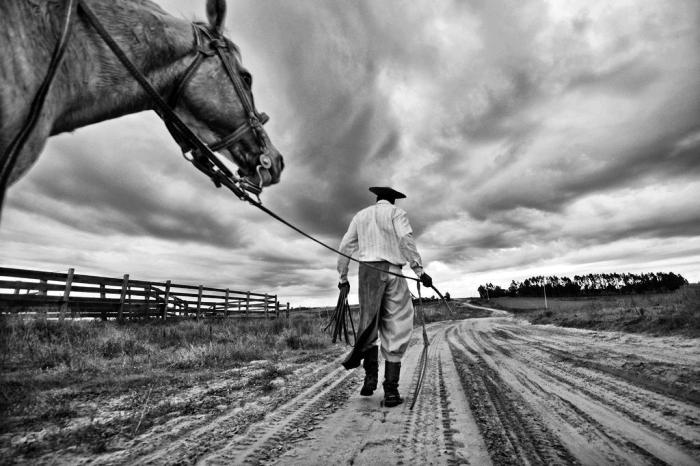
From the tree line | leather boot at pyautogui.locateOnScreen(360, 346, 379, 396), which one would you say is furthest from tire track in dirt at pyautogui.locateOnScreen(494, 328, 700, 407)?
the tree line

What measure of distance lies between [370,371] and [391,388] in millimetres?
432

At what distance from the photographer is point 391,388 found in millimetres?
2863

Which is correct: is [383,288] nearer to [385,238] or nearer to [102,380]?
[385,238]

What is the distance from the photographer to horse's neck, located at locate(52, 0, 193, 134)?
1.26 m

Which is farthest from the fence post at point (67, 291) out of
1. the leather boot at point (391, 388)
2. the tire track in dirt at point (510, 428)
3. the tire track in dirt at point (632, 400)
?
the tire track in dirt at point (632, 400)

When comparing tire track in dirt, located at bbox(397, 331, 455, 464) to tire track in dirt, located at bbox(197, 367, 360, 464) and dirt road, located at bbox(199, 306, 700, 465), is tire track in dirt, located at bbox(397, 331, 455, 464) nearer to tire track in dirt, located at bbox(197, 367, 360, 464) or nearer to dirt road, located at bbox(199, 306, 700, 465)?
dirt road, located at bbox(199, 306, 700, 465)

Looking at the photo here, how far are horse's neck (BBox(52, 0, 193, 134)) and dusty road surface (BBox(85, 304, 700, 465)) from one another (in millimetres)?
1814

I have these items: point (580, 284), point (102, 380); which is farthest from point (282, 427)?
point (580, 284)

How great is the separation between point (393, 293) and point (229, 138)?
2.38 m

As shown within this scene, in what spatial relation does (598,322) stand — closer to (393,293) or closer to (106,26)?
(393,293)

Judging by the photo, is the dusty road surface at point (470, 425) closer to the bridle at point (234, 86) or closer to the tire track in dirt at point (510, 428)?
the tire track in dirt at point (510, 428)

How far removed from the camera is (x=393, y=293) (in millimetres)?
3436

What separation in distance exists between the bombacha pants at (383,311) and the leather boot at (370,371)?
0.07 meters

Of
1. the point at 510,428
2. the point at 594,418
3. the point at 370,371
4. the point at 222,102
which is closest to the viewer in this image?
the point at 222,102
